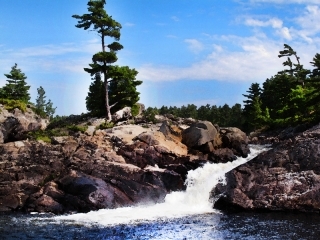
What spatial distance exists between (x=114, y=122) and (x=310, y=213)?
3132 cm

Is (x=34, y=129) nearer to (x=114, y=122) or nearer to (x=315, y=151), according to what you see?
(x=114, y=122)

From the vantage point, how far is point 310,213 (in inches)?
1188

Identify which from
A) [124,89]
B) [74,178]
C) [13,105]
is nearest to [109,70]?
[124,89]

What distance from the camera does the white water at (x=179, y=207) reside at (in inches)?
1143

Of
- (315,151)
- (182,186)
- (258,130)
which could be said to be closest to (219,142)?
(182,186)

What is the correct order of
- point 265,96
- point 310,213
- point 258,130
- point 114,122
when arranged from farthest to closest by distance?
point 265,96 < point 258,130 < point 114,122 < point 310,213

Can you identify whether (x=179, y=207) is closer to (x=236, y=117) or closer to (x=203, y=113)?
(x=236, y=117)

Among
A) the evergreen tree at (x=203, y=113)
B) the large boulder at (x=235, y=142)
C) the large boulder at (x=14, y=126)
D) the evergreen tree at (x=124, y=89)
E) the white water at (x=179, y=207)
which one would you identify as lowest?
the white water at (x=179, y=207)

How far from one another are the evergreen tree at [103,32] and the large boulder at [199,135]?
14.5 meters

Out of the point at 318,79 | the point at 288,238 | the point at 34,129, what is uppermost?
the point at 318,79

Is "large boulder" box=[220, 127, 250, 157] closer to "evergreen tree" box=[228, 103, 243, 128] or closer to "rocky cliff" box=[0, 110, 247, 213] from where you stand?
"rocky cliff" box=[0, 110, 247, 213]

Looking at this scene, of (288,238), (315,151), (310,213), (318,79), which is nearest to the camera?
(288,238)

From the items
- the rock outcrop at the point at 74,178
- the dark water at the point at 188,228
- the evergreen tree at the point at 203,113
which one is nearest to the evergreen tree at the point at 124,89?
the rock outcrop at the point at 74,178

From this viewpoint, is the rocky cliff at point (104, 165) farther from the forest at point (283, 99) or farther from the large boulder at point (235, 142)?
the forest at point (283, 99)
